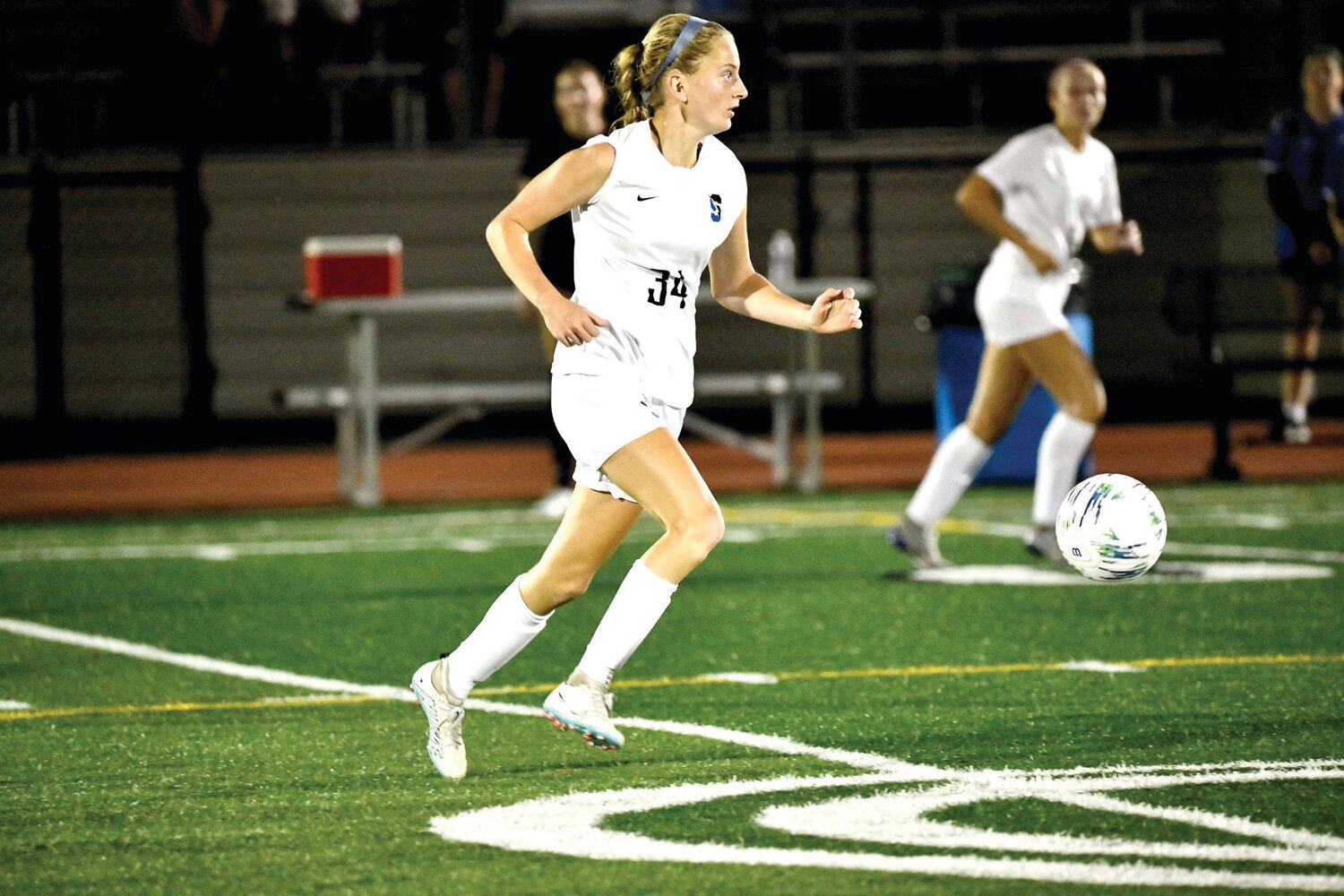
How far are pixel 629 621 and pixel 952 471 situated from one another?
473 centimetres

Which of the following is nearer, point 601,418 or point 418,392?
point 601,418

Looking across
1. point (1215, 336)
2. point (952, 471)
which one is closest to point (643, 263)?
point (952, 471)

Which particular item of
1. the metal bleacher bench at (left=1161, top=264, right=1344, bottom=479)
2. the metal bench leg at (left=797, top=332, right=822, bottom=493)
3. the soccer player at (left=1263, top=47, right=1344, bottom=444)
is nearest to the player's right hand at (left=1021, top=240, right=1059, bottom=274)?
the metal bench leg at (left=797, top=332, right=822, bottom=493)

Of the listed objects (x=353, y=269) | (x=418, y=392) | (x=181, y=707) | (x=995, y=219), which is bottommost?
(x=181, y=707)

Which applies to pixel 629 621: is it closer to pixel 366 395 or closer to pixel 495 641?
pixel 495 641

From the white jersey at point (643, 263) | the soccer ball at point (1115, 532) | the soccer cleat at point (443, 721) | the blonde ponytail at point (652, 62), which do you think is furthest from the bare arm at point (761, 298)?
the soccer ball at point (1115, 532)

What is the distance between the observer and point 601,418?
20.6ft

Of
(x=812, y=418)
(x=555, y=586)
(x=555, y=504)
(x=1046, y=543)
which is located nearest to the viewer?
(x=555, y=586)

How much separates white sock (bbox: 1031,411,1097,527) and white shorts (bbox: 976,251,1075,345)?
1.55 ft

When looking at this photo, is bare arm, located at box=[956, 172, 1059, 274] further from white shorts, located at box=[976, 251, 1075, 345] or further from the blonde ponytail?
the blonde ponytail

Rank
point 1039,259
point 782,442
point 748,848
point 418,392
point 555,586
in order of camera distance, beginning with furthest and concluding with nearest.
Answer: point 782,442, point 418,392, point 1039,259, point 555,586, point 748,848

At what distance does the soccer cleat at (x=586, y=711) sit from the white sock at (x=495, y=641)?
7.3 inches

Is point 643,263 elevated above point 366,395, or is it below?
above

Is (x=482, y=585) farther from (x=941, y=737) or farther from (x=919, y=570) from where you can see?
(x=941, y=737)
